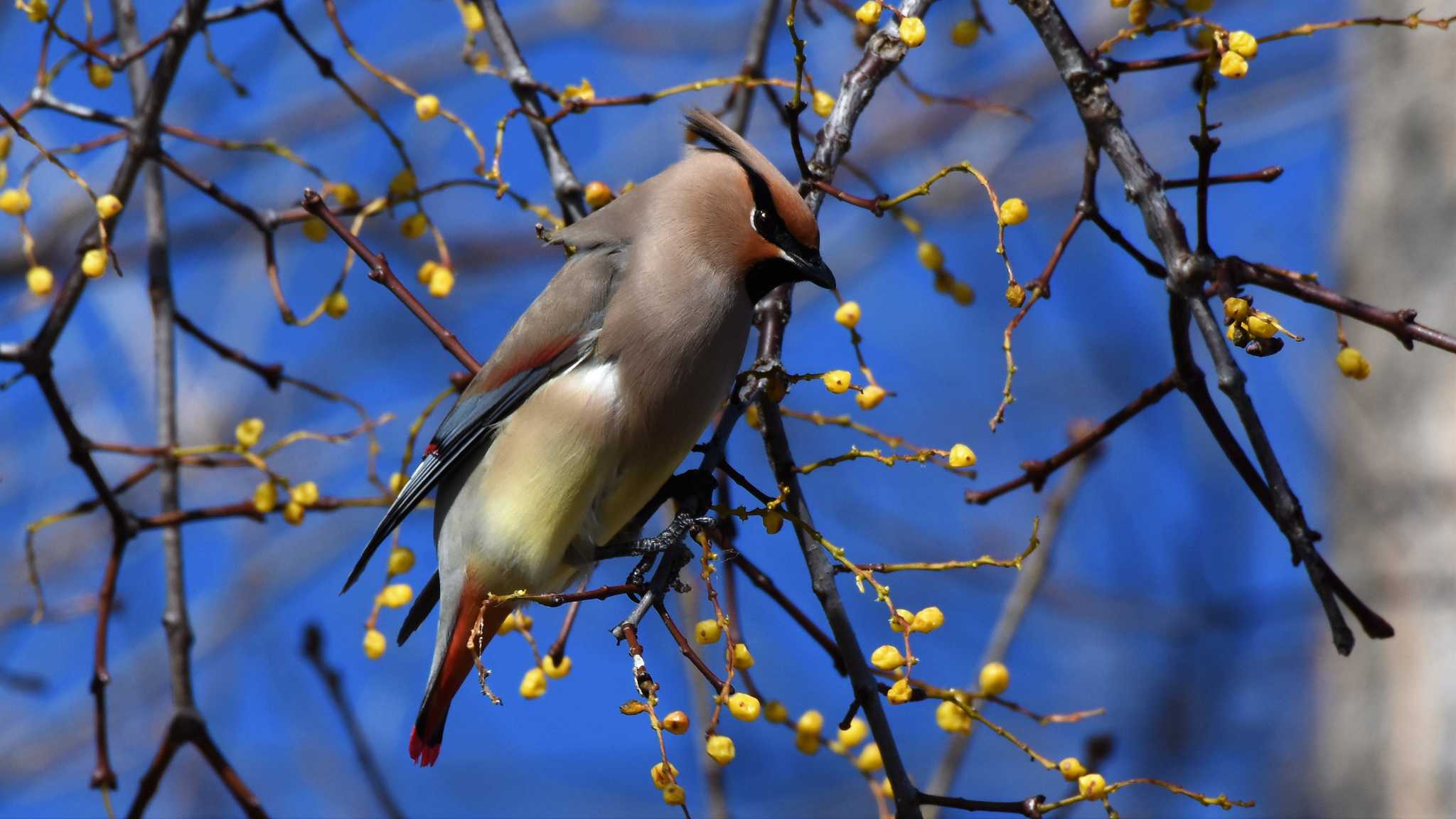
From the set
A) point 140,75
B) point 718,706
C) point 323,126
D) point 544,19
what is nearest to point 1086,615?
point 544,19

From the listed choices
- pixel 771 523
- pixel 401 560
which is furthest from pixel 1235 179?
pixel 401 560

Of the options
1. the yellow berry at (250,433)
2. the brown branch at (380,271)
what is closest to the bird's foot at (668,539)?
the brown branch at (380,271)

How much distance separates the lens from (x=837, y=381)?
2.54m

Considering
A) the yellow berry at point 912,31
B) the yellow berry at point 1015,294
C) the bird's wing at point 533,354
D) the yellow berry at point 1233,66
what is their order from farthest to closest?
the bird's wing at point 533,354 → the yellow berry at point 912,31 → the yellow berry at point 1233,66 → the yellow berry at point 1015,294

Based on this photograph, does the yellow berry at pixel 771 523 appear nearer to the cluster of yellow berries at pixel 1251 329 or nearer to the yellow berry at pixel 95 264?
the cluster of yellow berries at pixel 1251 329

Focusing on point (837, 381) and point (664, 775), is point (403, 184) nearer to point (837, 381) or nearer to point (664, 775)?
point (837, 381)

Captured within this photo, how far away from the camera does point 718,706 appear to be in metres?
2.16

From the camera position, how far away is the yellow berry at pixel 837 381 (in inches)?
99.7

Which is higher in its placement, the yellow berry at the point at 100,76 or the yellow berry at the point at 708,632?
the yellow berry at the point at 100,76

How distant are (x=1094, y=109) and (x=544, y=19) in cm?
604

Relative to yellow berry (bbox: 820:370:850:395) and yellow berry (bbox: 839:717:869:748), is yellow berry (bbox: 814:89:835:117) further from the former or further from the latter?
yellow berry (bbox: 839:717:869:748)

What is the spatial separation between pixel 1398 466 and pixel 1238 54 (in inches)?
149

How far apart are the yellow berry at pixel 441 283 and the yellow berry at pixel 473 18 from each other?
21.6 inches

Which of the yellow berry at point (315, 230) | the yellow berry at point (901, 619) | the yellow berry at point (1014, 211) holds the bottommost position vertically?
the yellow berry at point (901, 619)
